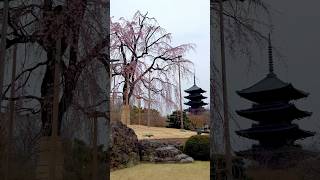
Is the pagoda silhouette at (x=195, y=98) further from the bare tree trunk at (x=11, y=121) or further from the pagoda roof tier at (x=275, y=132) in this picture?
the bare tree trunk at (x=11, y=121)

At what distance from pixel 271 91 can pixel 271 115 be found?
0.18m

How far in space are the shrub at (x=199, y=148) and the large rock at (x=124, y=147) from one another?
513 mm

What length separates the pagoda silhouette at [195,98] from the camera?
400cm

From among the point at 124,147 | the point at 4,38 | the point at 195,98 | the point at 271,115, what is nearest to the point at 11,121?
the point at 4,38

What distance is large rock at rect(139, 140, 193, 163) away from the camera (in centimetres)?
409

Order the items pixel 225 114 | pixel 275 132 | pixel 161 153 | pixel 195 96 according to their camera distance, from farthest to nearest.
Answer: pixel 161 153 < pixel 195 96 < pixel 225 114 < pixel 275 132

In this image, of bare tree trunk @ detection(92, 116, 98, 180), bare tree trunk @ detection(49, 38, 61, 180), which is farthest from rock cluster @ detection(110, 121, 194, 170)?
bare tree trunk @ detection(49, 38, 61, 180)

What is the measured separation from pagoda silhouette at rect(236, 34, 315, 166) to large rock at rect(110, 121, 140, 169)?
1.13 metres

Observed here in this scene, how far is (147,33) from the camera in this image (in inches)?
167

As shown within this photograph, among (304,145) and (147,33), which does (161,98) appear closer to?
(147,33)

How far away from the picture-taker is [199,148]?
3.96m

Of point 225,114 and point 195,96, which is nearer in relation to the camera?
point 225,114

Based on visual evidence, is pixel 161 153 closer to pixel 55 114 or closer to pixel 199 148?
pixel 199 148

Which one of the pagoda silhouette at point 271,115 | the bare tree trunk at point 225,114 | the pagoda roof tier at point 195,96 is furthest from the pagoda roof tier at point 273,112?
the pagoda roof tier at point 195,96
